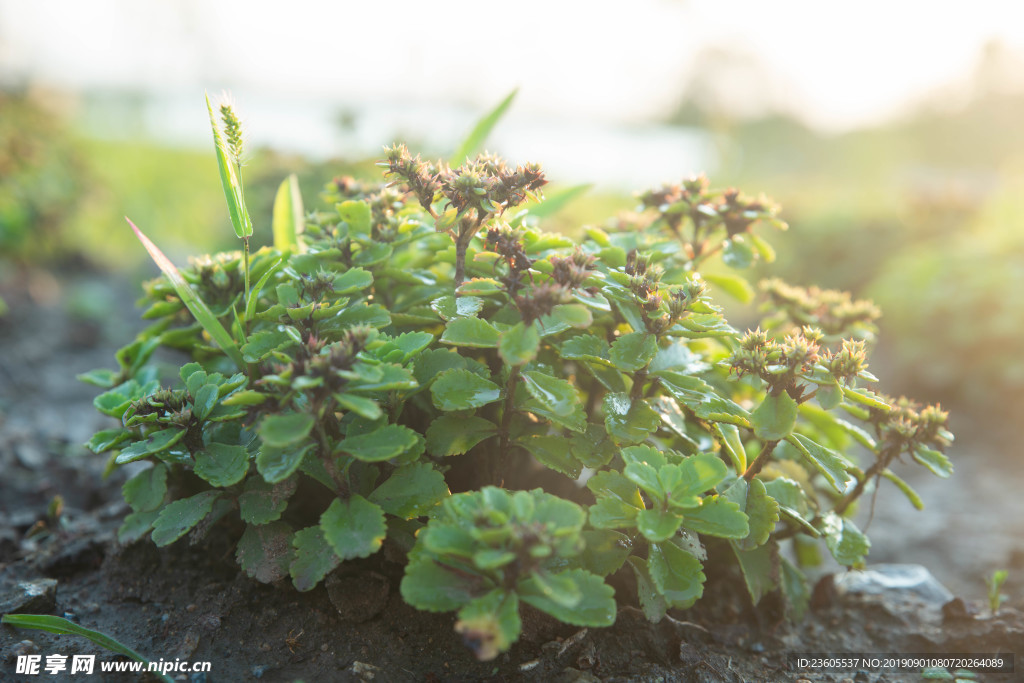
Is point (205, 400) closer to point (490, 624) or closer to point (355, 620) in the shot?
point (355, 620)

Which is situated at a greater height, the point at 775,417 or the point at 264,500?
the point at 775,417

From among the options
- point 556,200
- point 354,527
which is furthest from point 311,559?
point 556,200

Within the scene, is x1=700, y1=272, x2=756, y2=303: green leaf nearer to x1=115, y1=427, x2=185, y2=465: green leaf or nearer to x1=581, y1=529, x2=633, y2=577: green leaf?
x1=581, y1=529, x2=633, y2=577: green leaf

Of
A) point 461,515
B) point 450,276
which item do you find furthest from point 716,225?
point 461,515

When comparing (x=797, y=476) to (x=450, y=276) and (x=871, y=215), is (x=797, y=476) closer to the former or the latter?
(x=450, y=276)

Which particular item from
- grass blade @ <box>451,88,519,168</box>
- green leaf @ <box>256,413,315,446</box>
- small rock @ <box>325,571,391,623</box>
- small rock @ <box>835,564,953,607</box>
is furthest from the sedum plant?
grass blade @ <box>451,88,519,168</box>

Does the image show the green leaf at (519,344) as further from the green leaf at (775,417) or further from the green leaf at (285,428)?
the green leaf at (775,417)
